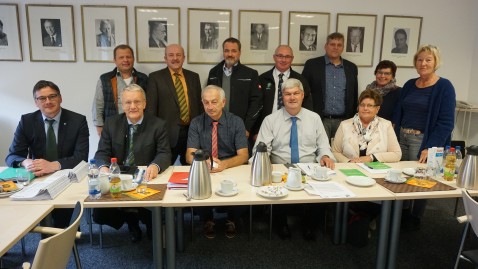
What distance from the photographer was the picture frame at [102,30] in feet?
11.9

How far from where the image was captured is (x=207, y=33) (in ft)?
12.3

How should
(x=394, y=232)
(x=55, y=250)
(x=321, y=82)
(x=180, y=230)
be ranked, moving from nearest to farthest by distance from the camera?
(x=55, y=250) → (x=394, y=232) → (x=180, y=230) → (x=321, y=82)

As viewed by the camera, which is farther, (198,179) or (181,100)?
(181,100)

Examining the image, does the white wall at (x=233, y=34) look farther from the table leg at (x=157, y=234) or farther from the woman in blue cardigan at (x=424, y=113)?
the table leg at (x=157, y=234)

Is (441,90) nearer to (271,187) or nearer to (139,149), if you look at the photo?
(271,187)

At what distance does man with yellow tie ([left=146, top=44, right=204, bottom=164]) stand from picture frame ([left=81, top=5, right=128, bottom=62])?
0.78 meters

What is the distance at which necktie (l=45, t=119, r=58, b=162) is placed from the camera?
2.60 metres

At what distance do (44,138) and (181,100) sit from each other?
1211mm

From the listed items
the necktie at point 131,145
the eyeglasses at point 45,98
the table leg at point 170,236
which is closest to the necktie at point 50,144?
the eyeglasses at point 45,98

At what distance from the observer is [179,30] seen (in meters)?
3.73

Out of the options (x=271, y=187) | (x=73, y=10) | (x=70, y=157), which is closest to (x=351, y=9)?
(x=271, y=187)

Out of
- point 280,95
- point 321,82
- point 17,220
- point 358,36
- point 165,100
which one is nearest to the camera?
point 17,220

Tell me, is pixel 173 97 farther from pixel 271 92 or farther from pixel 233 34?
pixel 233 34

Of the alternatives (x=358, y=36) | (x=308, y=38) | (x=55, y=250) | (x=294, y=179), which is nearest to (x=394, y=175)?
(x=294, y=179)
